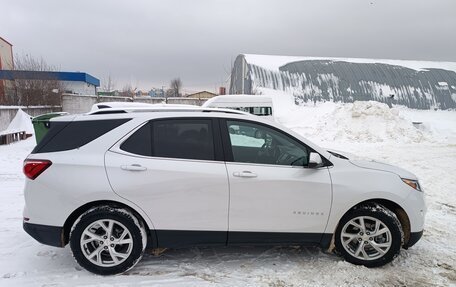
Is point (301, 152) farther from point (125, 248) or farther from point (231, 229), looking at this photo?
point (125, 248)

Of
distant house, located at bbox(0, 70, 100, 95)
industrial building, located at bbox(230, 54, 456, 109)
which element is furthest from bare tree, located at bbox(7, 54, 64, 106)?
industrial building, located at bbox(230, 54, 456, 109)

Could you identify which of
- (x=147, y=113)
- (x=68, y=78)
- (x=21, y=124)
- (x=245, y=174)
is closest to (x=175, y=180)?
(x=245, y=174)

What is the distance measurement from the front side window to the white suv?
0.01 meters

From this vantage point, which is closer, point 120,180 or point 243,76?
point 120,180

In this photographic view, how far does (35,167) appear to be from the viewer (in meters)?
3.36

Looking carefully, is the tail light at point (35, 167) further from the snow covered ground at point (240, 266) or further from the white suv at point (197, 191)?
the snow covered ground at point (240, 266)

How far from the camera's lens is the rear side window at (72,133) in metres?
3.47

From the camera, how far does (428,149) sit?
13.3 m

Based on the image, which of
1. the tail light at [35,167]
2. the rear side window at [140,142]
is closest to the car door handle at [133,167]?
the rear side window at [140,142]

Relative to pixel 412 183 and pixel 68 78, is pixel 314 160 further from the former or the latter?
pixel 68 78

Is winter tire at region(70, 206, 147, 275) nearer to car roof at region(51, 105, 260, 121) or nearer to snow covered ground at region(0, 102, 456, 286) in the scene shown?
snow covered ground at region(0, 102, 456, 286)

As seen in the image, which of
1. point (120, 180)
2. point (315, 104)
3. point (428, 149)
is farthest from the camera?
point (315, 104)

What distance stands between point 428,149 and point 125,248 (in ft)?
44.9

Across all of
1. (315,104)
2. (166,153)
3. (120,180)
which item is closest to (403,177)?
(166,153)
